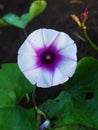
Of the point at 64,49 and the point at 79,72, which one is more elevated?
the point at 64,49

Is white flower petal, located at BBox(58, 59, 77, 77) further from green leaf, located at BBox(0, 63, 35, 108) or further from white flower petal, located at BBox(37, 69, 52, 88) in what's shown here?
green leaf, located at BBox(0, 63, 35, 108)

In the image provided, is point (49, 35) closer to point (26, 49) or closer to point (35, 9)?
point (26, 49)

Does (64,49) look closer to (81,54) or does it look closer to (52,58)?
(52,58)

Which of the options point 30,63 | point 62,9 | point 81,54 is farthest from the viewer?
point 62,9

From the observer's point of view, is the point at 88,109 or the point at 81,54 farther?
the point at 81,54

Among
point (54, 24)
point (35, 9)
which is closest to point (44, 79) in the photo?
point (35, 9)

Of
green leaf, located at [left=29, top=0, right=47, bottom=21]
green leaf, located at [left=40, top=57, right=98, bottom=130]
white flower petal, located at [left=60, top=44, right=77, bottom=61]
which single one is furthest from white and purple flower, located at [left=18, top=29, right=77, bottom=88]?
green leaf, located at [left=29, top=0, right=47, bottom=21]

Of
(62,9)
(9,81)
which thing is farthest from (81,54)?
(9,81)
